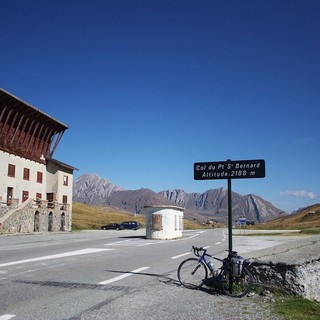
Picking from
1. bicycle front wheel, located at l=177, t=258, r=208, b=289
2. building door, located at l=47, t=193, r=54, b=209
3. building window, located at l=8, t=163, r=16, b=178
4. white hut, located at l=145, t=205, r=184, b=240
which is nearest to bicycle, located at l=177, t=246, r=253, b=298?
bicycle front wheel, located at l=177, t=258, r=208, b=289

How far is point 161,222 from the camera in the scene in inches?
1270

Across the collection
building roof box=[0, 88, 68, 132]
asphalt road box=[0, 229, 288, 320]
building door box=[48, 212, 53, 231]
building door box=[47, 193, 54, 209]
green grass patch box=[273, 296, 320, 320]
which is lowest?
building door box=[48, 212, 53, 231]

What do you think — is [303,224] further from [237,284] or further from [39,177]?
[237,284]

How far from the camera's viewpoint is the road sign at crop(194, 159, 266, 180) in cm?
861

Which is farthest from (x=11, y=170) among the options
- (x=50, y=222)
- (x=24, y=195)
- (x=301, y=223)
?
(x=301, y=223)

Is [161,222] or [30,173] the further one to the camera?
[30,173]

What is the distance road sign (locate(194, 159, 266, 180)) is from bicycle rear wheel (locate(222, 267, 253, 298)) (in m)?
2.02

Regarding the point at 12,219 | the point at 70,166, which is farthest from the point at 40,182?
the point at 12,219

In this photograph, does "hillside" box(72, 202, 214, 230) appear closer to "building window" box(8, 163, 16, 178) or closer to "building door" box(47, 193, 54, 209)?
"building door" box(47, 193, 54, 209)

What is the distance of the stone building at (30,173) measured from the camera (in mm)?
43719

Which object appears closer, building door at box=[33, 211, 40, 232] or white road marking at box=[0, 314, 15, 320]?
white road marking at box=[0, 314, 15, 320]

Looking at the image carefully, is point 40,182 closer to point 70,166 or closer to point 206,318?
point 70,166

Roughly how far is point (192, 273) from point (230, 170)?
2.67 metres

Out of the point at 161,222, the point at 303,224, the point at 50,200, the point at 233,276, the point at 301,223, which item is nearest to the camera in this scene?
the point at 233,276
